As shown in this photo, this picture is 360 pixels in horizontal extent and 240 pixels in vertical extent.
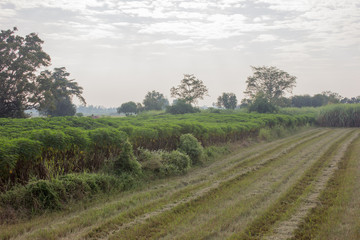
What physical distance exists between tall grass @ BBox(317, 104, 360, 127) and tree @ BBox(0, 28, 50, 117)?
37786mm

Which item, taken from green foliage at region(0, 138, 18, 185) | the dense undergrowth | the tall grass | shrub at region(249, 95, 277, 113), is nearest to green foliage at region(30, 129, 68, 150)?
the dense undergrowth

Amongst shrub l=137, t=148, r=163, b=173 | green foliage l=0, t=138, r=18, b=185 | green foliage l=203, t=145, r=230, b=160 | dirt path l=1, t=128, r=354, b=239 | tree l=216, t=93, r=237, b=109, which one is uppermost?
tree l=216, t=93, r=237, b=109

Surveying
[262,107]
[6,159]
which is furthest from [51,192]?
[262,107]

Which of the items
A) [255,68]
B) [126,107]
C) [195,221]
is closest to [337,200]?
[195,221]

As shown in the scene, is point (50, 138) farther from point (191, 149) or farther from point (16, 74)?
point (16, 74)

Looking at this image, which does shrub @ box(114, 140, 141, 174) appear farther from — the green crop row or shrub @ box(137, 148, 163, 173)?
shrub @ box(137, 148, 163, 173)

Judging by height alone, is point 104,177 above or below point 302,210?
above

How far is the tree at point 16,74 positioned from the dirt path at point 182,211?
27.0 meters

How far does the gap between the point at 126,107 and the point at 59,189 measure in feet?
258

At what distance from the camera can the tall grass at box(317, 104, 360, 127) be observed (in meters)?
36.2

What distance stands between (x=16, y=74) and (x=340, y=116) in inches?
1627

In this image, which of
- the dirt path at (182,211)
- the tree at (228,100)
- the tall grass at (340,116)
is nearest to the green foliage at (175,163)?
the dirt path at (182,211)

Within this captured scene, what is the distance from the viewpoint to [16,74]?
3056cm

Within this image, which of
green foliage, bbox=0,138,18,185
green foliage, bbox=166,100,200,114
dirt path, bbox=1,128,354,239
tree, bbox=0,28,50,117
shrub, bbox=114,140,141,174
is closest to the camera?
dirt path, bbox=1,128,354,239
